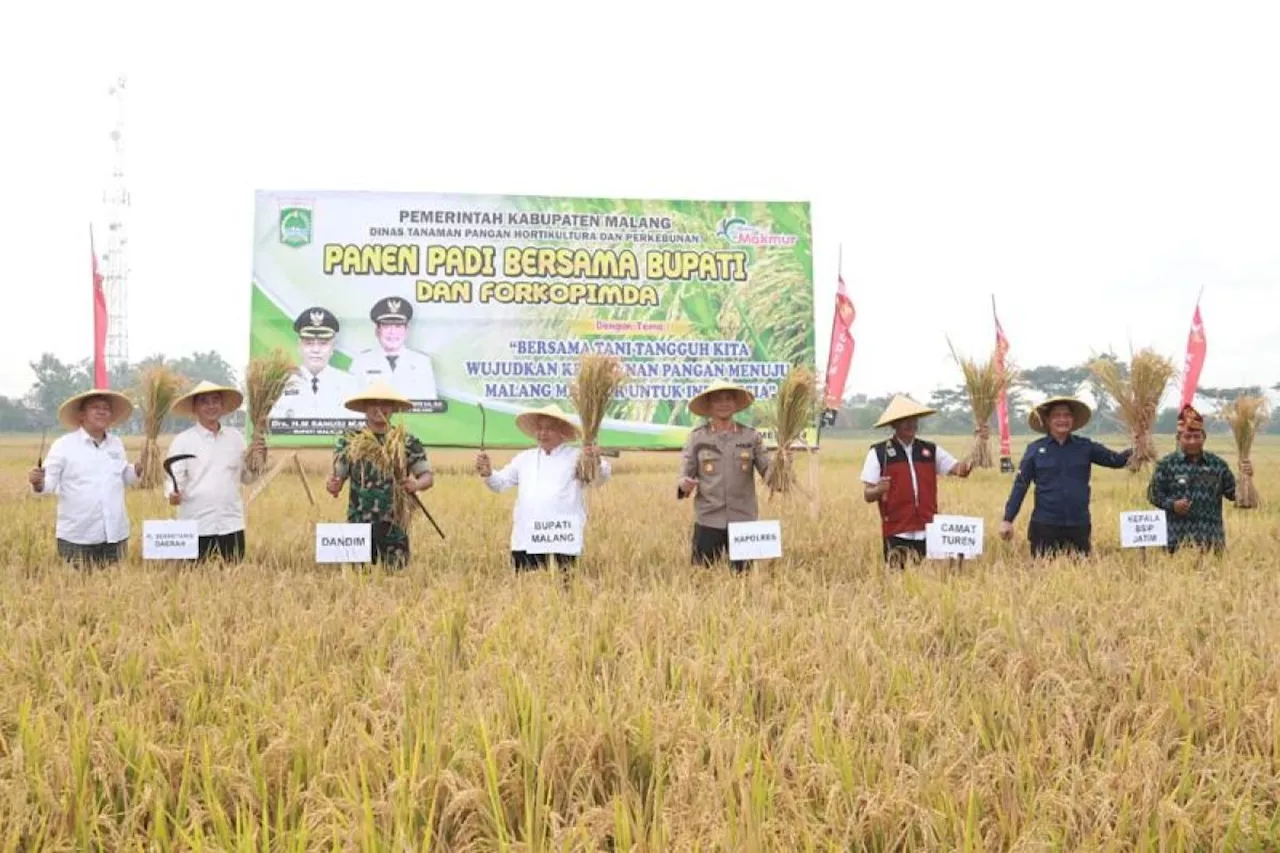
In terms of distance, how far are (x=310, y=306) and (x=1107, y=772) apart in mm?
11324

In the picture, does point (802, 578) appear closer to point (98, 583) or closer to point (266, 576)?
point (266, 576)

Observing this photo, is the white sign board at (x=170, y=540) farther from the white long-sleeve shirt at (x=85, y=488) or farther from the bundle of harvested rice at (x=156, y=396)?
the bundle of harvested rice at (x=156, y=396)

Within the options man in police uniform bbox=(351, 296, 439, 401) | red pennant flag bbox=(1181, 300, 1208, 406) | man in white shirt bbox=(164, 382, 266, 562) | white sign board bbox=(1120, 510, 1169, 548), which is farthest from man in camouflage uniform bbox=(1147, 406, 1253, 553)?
red pennant flag bbox=(1181, 300, 1208, 406)

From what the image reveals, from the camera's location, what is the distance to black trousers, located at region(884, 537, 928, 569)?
5793 millimetres

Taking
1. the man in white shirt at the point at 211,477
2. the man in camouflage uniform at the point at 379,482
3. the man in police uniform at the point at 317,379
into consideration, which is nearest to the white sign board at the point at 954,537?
the man in camouflage uniform at the point at 379,482

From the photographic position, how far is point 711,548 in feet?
18.7

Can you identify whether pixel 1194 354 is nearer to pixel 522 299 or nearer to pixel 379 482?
pixel 522 299

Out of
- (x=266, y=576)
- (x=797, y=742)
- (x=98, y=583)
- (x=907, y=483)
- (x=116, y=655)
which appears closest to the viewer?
(x=797, y=742)

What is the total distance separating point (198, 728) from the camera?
2.81 metres

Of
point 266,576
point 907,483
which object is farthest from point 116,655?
point 907,483

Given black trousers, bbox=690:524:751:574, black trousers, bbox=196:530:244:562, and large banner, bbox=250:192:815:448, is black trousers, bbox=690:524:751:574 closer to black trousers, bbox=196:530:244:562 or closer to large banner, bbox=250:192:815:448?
black trousers, bbox=196:530:244:562

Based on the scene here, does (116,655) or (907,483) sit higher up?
(907,483)

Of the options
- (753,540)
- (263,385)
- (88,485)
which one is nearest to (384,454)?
(263,385)

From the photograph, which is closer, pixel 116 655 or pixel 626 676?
pixel 626 676
